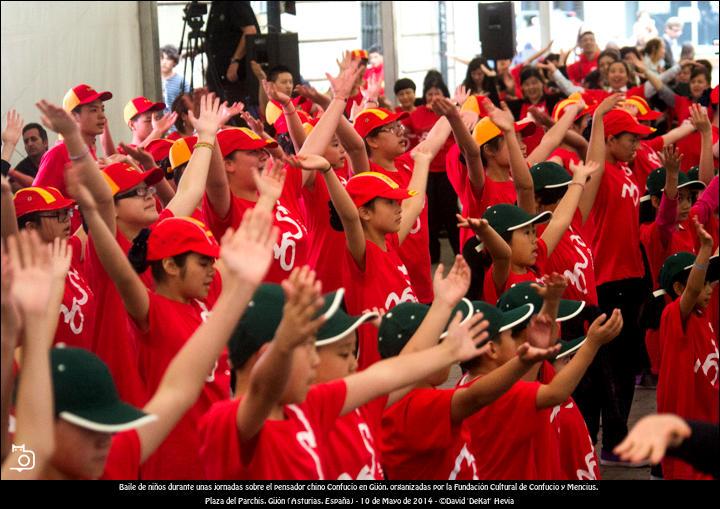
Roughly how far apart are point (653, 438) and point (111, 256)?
1.89 m

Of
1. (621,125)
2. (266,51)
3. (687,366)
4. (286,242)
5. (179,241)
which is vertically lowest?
(687,366)

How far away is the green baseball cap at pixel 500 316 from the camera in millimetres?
4137

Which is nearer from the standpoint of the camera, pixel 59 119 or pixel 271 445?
pixel 271 445

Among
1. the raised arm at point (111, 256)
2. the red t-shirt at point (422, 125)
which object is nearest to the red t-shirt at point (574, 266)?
the raised arm at point (111, 256)

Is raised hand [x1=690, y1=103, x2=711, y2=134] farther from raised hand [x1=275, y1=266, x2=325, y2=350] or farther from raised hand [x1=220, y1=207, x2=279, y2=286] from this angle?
raised hand [x1=275, y1=266, x2=325, y2=350]

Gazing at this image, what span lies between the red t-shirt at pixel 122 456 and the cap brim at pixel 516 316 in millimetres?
1648

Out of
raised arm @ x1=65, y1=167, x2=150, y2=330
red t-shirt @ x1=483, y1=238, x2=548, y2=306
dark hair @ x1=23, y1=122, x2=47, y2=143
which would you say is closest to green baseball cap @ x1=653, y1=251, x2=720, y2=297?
red t-shirt @ x1=483, y1=238, x2=548, y2=306

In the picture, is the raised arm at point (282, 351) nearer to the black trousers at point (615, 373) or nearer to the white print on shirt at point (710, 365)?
the white print on shirt at point (710, 365)

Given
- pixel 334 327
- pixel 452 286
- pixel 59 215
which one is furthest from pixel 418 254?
pixel 334 327

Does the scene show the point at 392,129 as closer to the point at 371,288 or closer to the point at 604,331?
the point at 371,288

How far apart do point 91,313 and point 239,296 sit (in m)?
1.98

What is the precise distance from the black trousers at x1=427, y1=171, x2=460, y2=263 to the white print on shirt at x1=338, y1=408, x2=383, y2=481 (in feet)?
27.1

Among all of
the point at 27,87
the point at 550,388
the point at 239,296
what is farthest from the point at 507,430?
the point at 27,87

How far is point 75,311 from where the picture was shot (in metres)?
4.77
